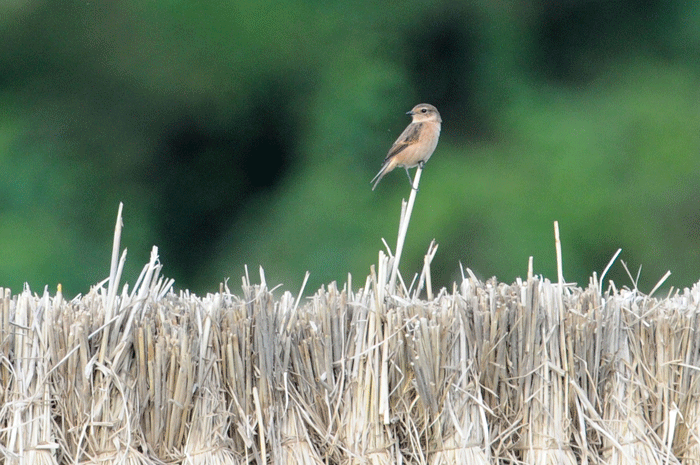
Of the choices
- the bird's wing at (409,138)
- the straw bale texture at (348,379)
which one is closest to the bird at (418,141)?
the bird's wing at (409,138)

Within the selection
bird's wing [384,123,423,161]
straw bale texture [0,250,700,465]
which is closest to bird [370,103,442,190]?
bird's wing [384,123,423,161]

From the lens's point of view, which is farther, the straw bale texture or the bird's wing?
the bird's wing

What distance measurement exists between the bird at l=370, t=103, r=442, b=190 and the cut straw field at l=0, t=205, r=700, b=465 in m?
3.44

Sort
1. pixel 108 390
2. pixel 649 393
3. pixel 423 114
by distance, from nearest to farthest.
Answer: pixel 108 390
pixel 649 393
pixel 423 114

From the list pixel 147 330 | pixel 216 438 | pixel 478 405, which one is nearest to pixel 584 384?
pixel 478 405

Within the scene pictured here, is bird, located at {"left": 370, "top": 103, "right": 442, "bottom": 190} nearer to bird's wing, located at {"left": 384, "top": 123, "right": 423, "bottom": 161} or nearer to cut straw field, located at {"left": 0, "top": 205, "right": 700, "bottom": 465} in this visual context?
bird's wing, located at {"left": 384, "top": 123, "right": 423, "bottom": 161}

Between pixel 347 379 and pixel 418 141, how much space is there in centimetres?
361

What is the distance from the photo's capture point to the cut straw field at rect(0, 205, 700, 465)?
7.15 ft

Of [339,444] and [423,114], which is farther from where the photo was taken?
[423,114]

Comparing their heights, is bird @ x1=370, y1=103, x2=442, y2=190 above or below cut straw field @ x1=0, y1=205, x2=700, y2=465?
above

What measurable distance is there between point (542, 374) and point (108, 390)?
110cm

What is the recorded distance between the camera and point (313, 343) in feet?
7.45

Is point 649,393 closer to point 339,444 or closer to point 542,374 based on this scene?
point 542,374

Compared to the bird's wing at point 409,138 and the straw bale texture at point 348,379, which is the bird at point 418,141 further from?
the straw bale texture at point 348,379
